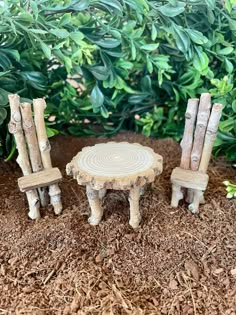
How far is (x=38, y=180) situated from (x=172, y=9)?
28.6 inches

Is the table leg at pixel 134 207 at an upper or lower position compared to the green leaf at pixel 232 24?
lower

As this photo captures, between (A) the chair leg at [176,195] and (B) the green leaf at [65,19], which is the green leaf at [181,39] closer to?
(B) the green leaf at [65,19]

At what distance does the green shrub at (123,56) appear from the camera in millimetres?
1238

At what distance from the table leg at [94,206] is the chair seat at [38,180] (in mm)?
116

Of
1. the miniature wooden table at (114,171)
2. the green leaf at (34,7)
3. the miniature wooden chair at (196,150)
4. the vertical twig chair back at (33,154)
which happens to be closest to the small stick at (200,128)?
the miniature wooden chair at (196,150)

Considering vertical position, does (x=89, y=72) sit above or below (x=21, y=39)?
below

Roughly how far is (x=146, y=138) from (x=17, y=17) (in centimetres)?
76

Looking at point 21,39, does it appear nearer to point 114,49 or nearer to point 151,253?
point 114,49

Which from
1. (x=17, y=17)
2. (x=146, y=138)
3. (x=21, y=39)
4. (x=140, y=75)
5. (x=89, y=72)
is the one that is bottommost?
(x=146, y=138)

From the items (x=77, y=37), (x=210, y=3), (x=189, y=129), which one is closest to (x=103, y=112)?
(x=77, y=37)

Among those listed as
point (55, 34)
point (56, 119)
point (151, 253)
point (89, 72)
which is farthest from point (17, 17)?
point (151, 253)

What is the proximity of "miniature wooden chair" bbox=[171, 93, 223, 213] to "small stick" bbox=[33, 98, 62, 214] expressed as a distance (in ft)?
1.19

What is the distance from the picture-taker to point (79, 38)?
4.02 ft

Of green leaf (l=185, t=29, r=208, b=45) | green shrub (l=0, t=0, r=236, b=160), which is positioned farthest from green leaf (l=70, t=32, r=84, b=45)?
green leaf (l=185, t=29, r=208, b=45)
